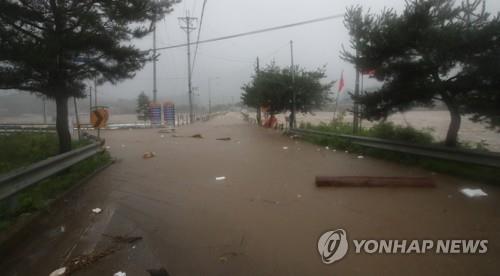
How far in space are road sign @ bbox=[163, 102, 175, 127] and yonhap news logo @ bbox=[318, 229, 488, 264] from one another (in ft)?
111

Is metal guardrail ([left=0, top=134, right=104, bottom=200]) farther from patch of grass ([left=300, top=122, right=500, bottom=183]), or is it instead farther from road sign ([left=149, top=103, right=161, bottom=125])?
road sign ([left=149, top=103, right=161, bottom=125])

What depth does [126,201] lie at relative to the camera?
5652mm

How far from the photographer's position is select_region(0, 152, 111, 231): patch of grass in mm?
4578

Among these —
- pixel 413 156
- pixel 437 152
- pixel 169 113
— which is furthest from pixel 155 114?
pixel 437 152

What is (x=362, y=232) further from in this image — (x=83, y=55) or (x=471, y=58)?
(x=83, y=55)

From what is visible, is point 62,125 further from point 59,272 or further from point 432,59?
point 432,59

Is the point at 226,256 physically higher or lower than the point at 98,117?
lower

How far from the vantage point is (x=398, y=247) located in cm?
357

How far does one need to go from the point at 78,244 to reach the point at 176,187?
2809 millimetres

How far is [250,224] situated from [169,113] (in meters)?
33.6

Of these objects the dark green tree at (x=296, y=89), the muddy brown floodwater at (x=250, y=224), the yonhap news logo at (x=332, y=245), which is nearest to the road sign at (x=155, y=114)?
the dark green tree at (x=296, y=89)

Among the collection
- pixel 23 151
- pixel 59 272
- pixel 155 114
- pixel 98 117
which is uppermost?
pixel 155 114

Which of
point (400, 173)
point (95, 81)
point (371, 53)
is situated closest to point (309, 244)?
point (400, 173)

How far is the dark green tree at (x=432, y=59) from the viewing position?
7.33 metres
